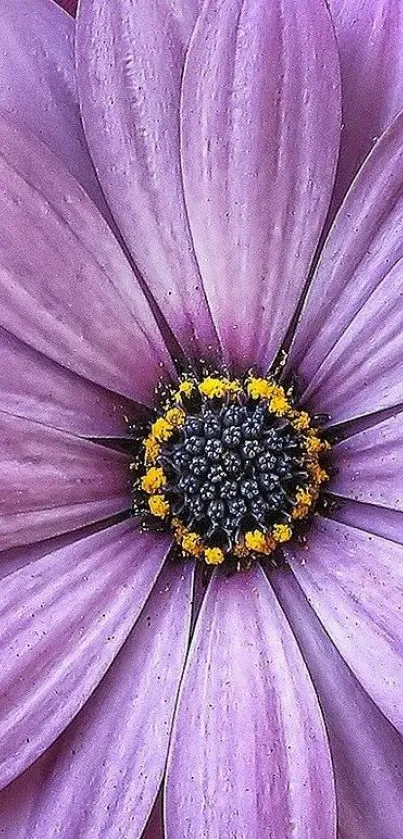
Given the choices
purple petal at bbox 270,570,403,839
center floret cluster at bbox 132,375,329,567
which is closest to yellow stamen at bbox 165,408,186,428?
center floret cluster at bbox 132,375,329,567

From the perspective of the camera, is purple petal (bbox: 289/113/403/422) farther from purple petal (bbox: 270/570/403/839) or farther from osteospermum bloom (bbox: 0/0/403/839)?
purple petal (bbox: 270/570/403/839)

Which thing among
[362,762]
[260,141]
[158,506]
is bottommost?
[362,762]

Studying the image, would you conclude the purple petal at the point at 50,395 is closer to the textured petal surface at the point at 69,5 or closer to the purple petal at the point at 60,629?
the purple petal at the point at 60,629

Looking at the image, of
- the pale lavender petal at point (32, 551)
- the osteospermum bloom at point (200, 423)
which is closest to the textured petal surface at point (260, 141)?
the osteospermum bloom at point (200, 423)

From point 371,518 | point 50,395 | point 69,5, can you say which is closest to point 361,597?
point 371,518

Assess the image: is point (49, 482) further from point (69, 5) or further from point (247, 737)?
point (69, 5)

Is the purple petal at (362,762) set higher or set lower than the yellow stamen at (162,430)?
lower

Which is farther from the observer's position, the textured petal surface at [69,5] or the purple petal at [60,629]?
the textured petal surface at [69,5]

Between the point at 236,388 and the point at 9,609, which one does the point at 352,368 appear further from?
the point at 9,609
